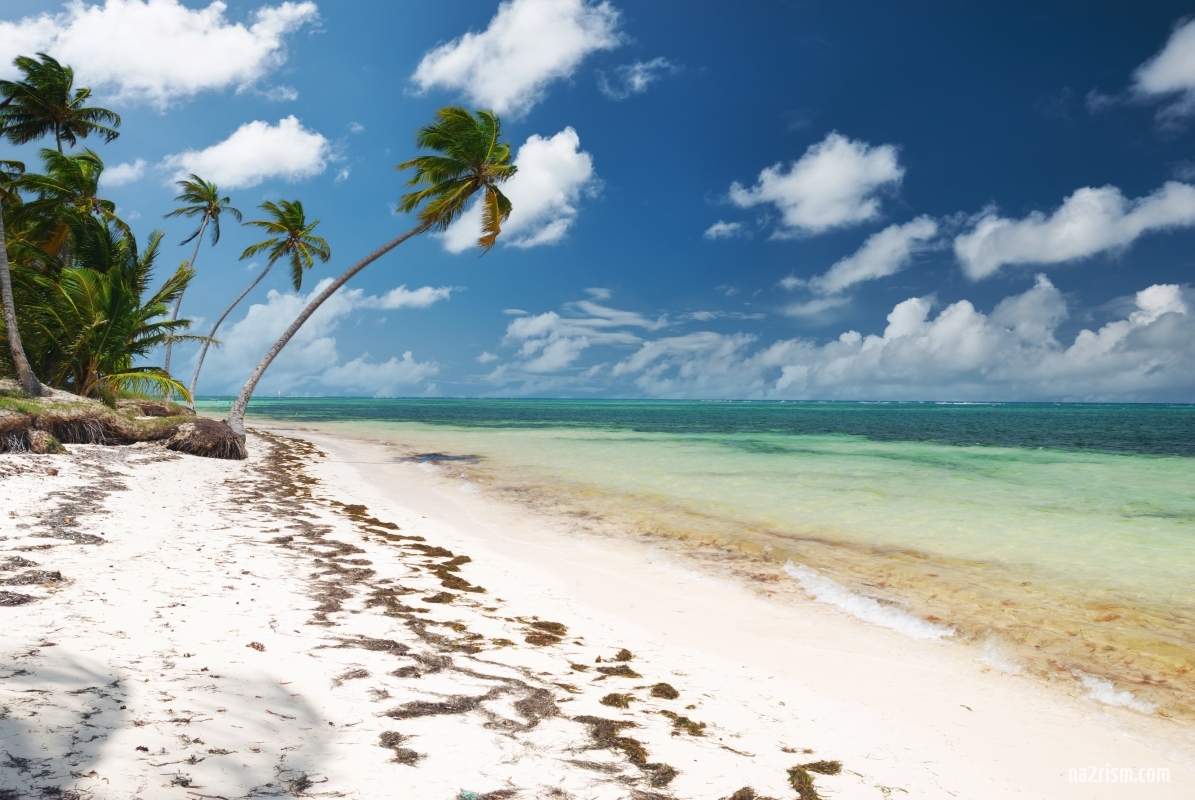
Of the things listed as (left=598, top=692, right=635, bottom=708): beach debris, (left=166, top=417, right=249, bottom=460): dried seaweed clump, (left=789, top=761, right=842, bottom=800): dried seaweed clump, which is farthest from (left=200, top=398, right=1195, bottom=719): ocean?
(left=166, top=417, right=249, bottom=460): dried seaweed clump

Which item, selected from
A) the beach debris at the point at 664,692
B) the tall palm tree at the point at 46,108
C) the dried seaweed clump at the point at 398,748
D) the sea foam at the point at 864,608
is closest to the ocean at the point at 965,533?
the sea foam at the point at 864,608

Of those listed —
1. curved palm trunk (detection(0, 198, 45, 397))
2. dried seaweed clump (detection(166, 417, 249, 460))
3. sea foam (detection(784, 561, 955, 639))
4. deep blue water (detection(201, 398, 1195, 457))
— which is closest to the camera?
sea foam (detection(784, 561, 955, 639))

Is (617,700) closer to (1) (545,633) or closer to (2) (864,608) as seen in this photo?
(1) (545,633)

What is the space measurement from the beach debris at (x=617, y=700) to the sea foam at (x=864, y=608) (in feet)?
12.0

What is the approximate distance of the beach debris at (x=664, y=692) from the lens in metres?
3.94

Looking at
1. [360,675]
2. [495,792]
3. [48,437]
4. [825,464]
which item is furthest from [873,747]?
A: [825,464]

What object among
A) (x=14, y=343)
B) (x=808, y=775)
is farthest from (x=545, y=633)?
(x=14, y=343)

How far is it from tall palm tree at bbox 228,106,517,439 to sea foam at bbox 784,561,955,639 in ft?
50.4

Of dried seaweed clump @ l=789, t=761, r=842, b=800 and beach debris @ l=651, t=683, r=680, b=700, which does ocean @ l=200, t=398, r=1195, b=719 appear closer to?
dried seaweed clump @ l=789, t=761, r=842, b=800

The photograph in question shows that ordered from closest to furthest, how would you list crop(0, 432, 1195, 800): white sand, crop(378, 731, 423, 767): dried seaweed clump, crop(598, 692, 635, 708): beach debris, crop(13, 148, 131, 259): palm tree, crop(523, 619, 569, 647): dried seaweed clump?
crop(0, 432, 1195, 800): white sand, crop(378, 731, 423, 767): dried seaweed clump, crop(598, 692, 635, 708): beach debris, crop(523, 619, 569, 647): dried seaweed clump, crop(13, 148, 131, 259): palm tree

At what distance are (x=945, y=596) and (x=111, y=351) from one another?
2156 cm

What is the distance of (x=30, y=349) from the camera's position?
15836 millimetres

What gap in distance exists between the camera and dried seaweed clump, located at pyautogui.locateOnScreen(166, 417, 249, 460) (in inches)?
589

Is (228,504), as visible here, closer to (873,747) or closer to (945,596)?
(873,747)
